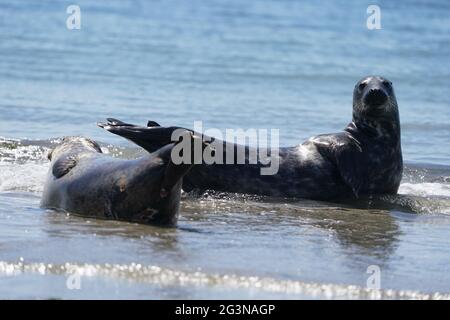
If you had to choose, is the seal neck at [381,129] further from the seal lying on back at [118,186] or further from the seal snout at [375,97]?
the seal lying on back at [118,186]

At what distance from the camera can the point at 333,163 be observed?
31.5 ft

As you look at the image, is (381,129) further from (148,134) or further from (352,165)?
(148,134)

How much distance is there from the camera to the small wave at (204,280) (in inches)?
231

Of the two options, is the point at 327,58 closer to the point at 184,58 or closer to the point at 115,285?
the point at 184,58

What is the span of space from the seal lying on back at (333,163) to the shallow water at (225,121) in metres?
0.24

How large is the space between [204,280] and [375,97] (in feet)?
13.7

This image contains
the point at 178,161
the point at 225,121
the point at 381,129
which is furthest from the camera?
the point at 225,121

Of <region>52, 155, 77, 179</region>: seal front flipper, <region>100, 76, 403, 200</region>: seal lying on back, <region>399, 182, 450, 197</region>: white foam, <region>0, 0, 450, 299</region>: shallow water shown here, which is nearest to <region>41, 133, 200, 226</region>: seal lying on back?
<region>52, 155, 77, 179</region>: seal front flipper

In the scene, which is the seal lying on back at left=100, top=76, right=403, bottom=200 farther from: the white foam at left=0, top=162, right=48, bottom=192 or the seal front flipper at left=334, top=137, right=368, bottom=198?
the white foam at left=0, top=162, right=48, bottom=192

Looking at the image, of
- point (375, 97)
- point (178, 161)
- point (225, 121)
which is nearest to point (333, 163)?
point (375, 97)

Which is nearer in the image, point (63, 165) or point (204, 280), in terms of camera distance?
point (204, 280)

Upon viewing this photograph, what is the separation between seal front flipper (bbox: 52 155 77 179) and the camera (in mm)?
7863

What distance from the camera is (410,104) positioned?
16.9 m

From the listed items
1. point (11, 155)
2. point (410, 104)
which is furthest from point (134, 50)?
point (11, 155)
